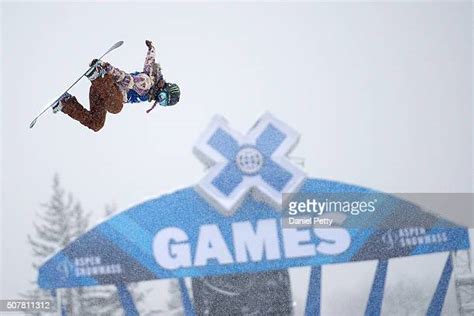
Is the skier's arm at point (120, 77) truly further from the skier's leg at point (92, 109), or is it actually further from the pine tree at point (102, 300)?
the pine tree at point (102, 300)

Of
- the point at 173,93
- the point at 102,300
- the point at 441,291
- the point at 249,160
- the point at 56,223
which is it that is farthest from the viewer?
the point at 56,223

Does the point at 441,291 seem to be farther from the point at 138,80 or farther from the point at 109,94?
the point at 109,94

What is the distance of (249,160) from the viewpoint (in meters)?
13.8

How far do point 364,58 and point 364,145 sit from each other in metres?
2.84

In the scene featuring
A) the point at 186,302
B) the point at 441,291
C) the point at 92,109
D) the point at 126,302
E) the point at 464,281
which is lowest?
the point at 441,291

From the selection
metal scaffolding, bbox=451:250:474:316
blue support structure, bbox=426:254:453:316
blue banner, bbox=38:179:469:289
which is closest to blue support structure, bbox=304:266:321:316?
blue banner, bbox=38:179:469:289

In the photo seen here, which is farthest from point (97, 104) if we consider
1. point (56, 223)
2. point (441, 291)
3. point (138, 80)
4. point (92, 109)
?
point (56, 223)

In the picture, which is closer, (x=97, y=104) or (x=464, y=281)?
(x=97, y=104)

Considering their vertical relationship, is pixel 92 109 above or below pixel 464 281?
above

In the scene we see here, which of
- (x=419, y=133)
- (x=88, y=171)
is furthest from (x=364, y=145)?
(x=88, y=171)

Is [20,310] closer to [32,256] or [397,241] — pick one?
[32,256]

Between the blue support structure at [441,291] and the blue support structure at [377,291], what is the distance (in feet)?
3.29

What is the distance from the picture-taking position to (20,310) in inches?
573

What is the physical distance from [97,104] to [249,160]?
7013mm
